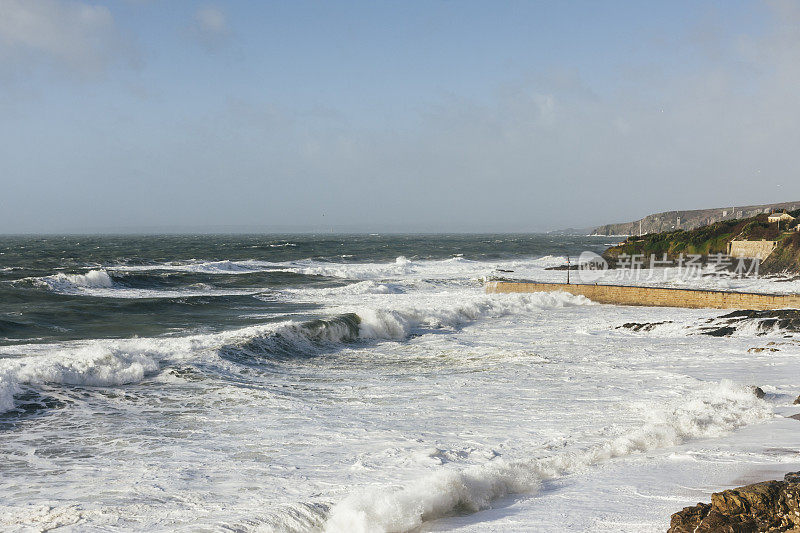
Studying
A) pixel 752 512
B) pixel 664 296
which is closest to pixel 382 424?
pixel 752 512

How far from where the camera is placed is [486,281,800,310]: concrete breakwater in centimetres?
2156

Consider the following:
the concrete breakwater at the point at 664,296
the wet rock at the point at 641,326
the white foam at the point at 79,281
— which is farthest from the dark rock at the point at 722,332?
the white foam at the point at 79,281

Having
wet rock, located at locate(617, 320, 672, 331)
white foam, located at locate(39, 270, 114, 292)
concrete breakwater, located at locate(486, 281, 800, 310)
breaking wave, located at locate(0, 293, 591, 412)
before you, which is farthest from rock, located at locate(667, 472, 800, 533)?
white foam, located at locate(39, 270, 114, 292)

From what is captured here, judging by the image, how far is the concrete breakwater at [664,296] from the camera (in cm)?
2156

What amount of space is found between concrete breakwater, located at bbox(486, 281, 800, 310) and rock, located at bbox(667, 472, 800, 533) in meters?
19.4

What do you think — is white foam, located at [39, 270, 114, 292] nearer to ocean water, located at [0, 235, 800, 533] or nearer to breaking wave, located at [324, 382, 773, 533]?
ocean water, located at [0, 235, 800, 533]

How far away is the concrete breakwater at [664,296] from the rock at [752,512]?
19.4 metres

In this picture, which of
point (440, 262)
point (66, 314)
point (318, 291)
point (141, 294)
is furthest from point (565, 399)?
point (440, 262)

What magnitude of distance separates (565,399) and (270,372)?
612 cm

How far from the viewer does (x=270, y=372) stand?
13172 millimetres

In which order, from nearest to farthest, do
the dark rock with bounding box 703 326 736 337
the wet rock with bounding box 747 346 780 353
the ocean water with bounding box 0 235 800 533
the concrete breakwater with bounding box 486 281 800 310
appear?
the ocean water with bounding box 0 235 800 533
the wet rock with bounding box 747 346 780 353
the dark rock with bounding box 703 326 736 337
the concrete breakwater with bounding box 486 281 800 310

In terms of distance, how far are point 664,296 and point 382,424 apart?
19.1 meters

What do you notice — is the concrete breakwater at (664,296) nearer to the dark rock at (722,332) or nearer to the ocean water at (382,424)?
the ocean water at (382,424)

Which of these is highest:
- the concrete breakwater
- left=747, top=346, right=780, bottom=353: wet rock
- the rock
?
the rock
